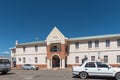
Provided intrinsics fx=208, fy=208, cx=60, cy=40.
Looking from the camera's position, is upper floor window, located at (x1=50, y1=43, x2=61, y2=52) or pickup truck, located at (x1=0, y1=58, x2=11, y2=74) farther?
upper floor window, located at (x1=50, y1=43, x2=61, y2=52)

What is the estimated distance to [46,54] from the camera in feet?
172

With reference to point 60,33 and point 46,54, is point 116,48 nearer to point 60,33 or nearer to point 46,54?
point 60,33

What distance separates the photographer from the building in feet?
145

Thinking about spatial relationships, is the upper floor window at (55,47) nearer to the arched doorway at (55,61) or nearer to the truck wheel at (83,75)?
the arched doorway at (55,61)

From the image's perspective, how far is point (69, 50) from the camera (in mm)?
49844

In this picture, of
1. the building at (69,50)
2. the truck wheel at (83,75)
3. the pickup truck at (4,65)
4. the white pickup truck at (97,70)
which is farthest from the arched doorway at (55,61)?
the truck wheel at (83,75)

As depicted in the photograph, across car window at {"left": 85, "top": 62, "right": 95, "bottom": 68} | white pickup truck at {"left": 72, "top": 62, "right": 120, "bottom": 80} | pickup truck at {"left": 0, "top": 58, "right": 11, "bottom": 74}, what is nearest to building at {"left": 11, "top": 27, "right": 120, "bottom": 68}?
pickup truck at {"left": 0, "top": 58, "right": 11, "bottom": 74}

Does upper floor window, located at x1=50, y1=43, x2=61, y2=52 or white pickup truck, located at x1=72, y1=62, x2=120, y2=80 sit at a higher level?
upper floor window, located at x1=50, y1=43, x2=61, y2=52

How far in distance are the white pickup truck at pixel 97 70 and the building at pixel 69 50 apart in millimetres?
24816

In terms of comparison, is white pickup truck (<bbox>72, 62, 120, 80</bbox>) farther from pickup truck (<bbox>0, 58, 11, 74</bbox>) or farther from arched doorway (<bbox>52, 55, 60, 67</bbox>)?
arched doorway (<bbox>52, 55, 60, 67</bbox>)

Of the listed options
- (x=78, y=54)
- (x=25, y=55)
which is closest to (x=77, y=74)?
(x=78, y=54)

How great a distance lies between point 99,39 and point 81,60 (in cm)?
650

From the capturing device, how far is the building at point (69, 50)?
1741 inches

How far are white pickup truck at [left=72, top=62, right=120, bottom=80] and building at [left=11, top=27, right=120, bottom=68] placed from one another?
81.4 feet
